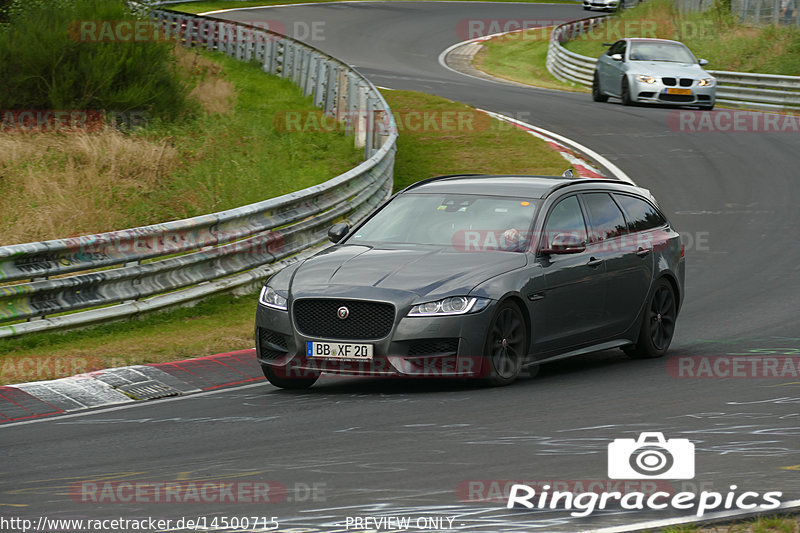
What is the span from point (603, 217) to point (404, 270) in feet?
7.83

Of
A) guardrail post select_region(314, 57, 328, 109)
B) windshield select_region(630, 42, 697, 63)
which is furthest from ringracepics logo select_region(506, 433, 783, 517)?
windshield select_region(630, 42, 697, 63)

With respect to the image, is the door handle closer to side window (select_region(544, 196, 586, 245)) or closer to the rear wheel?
side window (select_region(544, 196, 586, 245))

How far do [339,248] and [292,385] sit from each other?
1.26 metres

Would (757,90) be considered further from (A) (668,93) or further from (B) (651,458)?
(B) (651,458)

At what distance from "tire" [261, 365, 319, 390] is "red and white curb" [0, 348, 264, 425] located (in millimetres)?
575

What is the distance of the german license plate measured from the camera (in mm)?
9281

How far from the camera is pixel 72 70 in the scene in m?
22.2

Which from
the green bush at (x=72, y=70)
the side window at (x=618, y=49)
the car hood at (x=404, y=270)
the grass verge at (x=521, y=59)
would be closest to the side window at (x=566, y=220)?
the car hood at (x=404, y=270)

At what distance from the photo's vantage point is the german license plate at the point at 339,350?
30.5ft

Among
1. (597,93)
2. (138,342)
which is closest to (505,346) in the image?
(138,342)

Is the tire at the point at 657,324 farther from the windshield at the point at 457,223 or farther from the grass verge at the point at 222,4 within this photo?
the grass verge at the point at 222,4

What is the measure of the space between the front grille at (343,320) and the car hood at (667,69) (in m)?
20.4

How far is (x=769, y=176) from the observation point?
2188 cm

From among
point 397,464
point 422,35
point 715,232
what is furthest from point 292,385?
point 422,35
